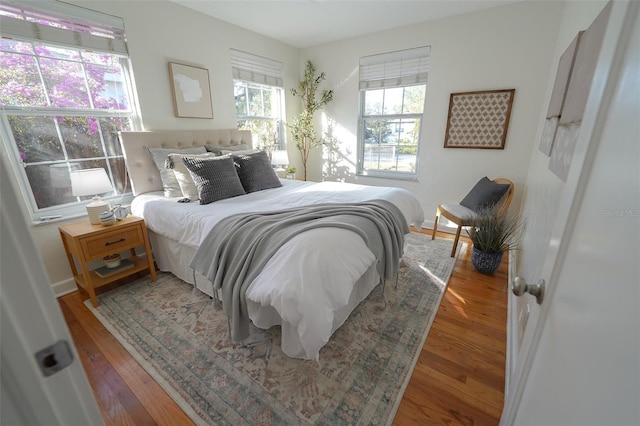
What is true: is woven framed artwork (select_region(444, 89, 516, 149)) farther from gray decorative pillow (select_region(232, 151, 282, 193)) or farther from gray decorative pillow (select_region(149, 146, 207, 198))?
gray decorative pillow (select_region(149, 146, 207, 198))

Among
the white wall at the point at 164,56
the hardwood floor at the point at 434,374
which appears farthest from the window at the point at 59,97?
the hardwood floor at the point at 434,374

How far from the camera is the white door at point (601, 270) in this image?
350mm

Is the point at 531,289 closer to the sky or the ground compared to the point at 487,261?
closer to the sky

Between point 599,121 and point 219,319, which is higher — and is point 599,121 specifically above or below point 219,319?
above

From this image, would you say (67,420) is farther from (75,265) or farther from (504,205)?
(504,205)

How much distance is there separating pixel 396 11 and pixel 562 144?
247cm

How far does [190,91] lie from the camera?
9.38 ft

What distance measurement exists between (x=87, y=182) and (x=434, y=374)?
8.66ft

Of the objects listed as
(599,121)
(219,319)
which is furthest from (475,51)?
(219,319)

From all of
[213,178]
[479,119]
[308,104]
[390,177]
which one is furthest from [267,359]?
[308,104]

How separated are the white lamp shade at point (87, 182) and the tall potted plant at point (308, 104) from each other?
273cm

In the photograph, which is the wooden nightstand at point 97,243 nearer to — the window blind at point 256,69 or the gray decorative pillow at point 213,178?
the gray decorative pillow at point 213,178

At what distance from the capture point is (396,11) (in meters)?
2.90

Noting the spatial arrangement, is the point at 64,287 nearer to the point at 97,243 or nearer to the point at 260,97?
the point at 97,243
